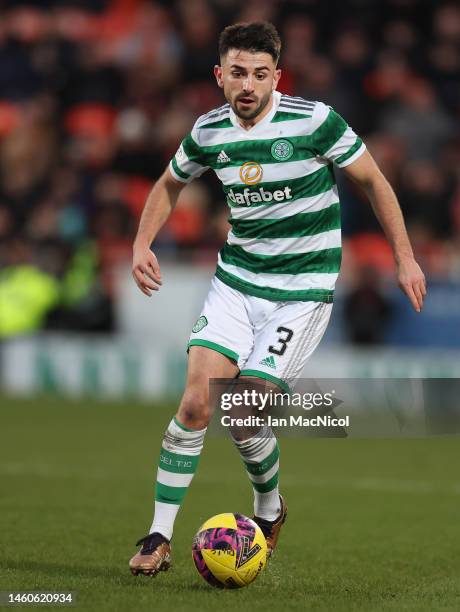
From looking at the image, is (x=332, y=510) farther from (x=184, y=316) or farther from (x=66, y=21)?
(x=66, y=21)

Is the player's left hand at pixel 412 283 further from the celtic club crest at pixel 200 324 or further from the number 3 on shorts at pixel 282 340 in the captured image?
the celtic club crest at pixel 200 324

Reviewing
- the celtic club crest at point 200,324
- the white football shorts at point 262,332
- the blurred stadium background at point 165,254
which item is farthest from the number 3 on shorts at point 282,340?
the blurred stadium background at point 165,254

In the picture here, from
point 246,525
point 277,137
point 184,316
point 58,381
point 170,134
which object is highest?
point 277,137

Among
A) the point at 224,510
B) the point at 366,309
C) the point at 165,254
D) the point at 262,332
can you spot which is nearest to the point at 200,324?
the point at 262,332

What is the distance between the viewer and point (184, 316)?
14.2 meters

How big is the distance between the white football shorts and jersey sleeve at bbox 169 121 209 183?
1.86 feet

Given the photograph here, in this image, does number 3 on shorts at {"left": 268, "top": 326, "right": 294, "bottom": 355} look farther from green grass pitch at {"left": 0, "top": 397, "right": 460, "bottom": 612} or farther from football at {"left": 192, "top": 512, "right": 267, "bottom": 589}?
Result: green grass pitch at {"left": 0, "top": 397, "right": 460, "bottom": 612}

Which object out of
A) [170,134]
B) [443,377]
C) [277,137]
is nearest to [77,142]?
→ [170,134]

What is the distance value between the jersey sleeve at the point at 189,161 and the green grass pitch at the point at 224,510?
5.97 feet

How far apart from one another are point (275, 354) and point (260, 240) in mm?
534

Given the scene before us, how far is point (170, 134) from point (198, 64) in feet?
4.44

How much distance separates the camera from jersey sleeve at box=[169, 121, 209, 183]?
6121 millimetres

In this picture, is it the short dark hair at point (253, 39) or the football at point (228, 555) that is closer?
the football at point (228, 555)

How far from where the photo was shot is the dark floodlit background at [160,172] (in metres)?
13.6
